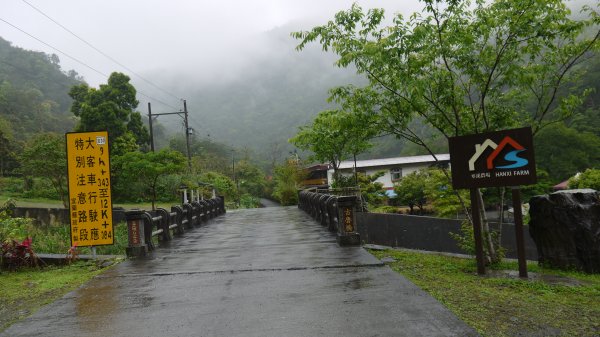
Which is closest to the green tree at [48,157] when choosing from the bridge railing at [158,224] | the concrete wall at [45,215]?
the concrete wall at [45,215]

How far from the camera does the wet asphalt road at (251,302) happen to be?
460cm

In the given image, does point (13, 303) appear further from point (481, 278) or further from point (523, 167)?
point (523, 167)

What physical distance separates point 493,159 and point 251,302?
4.06 meters

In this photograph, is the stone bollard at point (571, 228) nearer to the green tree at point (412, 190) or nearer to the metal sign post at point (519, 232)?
the metal sign post at point (519, 232)

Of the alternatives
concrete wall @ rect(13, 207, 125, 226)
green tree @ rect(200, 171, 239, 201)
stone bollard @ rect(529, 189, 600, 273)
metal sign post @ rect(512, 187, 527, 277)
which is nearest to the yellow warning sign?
metal sign post @ rect(512, 187, 527, 277)

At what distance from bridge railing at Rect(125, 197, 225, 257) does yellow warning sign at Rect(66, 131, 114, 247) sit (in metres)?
0.45

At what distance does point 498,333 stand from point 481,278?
2.67 meters

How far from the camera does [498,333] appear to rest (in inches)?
165

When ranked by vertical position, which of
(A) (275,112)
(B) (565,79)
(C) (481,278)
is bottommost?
(C) (481,278)

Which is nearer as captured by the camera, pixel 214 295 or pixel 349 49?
pixel 214 295

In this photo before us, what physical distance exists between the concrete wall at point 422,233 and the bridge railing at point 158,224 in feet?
16.9

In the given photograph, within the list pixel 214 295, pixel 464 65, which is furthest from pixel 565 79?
pixel 214 295

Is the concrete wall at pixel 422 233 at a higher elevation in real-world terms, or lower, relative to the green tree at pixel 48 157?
lower

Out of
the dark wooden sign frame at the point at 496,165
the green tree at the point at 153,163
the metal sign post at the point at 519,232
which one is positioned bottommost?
the metal sign post at the point at 519,232
